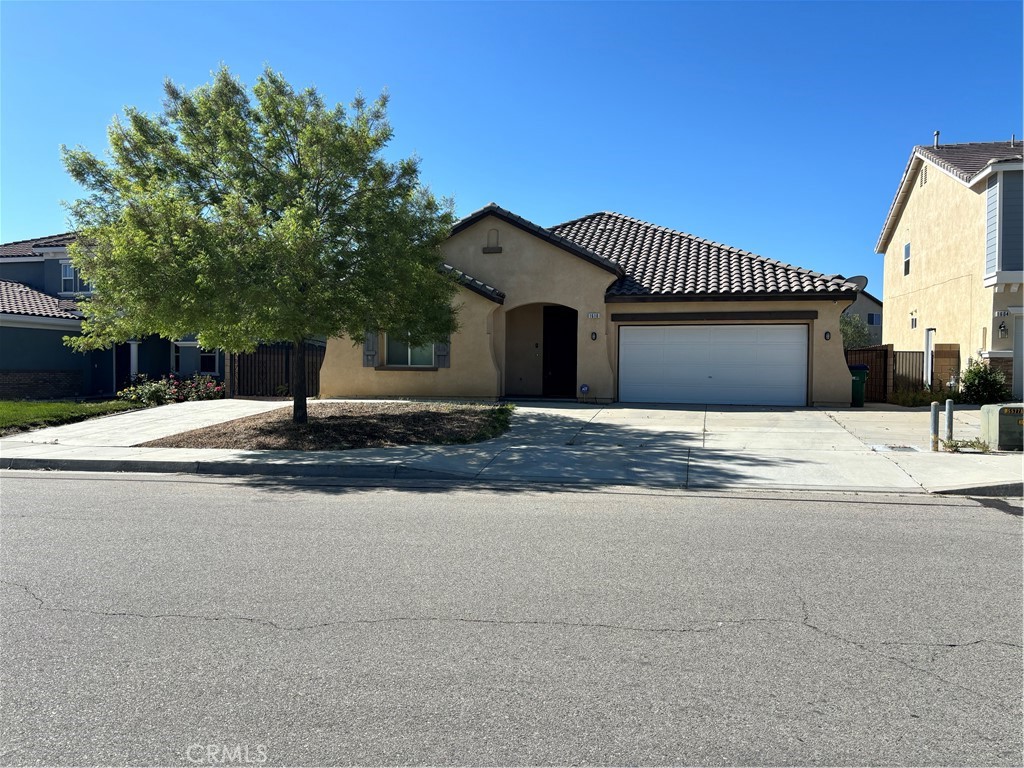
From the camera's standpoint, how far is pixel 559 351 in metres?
21.2

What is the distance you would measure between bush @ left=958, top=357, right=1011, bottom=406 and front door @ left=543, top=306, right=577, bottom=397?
406 inches

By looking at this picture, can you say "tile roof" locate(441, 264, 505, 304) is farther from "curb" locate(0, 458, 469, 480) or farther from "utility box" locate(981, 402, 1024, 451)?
"utility box" locate(981, 402, 1024, 451)

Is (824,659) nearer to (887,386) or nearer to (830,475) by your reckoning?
(830,475)

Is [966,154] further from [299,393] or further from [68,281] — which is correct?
[68,281]

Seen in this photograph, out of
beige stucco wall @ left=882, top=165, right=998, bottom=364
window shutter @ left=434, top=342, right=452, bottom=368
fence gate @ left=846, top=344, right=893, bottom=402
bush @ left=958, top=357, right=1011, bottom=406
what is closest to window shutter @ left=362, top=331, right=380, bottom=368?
window shutter @ left=434, top=342, right=452, bottom=368

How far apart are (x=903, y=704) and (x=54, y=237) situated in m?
33.9

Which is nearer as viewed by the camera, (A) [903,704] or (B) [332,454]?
(A) [903,704]

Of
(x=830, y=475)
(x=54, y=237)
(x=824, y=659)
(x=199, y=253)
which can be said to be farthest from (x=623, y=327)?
(x=54, y=237)

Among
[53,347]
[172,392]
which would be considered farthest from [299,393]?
[53,347]

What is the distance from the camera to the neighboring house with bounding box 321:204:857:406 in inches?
709

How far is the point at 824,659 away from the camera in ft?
12.7

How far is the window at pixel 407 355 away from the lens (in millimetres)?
19453

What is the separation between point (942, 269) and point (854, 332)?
23.7 metres

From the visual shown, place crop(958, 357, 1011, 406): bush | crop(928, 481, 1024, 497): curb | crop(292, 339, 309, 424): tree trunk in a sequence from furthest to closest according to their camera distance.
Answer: crop(958, 357, 1011, 406): bush
crop(292, 339, 309, 424): tree trunk
crop(928, 481, 1024, 497): curb
